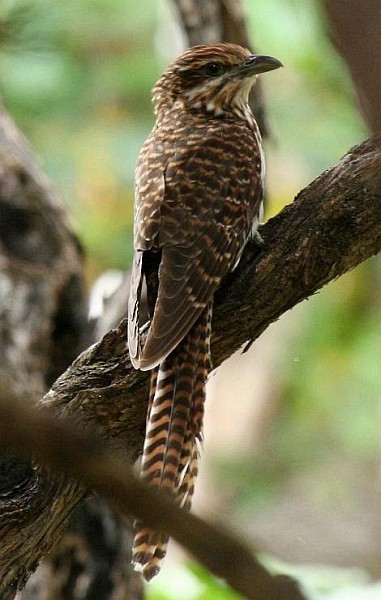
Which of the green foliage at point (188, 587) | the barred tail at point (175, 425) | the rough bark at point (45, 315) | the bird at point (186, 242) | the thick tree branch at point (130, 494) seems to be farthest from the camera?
the rough bark at point (45, 315)

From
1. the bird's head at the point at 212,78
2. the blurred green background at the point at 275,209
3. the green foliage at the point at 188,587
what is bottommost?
the green foliage at the point at 188,587

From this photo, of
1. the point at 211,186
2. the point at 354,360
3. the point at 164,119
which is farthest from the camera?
the point at 354,360

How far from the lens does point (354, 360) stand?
10.3 metres

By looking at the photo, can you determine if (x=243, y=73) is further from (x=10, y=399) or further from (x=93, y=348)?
(x=10, y=399)

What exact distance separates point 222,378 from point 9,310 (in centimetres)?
598

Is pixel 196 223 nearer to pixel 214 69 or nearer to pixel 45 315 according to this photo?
pixel 214 69

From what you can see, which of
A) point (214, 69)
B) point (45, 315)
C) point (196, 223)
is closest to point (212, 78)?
point (214, 69)

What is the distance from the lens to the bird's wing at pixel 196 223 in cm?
337

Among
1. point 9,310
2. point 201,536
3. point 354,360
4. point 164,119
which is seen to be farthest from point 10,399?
point 354,360

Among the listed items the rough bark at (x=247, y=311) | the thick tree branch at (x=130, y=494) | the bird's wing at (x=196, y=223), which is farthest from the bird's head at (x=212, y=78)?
the thick tree branch at (x=130, y=494)

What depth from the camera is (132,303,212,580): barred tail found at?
9.98ft

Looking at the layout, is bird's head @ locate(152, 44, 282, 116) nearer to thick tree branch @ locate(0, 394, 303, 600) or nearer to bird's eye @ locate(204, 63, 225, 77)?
bird's eye @ locate(204, 63, 225, 77)

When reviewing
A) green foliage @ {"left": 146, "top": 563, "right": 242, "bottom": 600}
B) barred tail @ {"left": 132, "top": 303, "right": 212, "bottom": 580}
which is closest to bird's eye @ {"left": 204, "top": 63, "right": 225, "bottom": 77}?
barred tail @ {"left": 132, "top": 303, "right": 212, "bottom": 580}

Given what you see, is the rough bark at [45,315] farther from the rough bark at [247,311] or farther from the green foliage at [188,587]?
the rough bark at [247,311]
